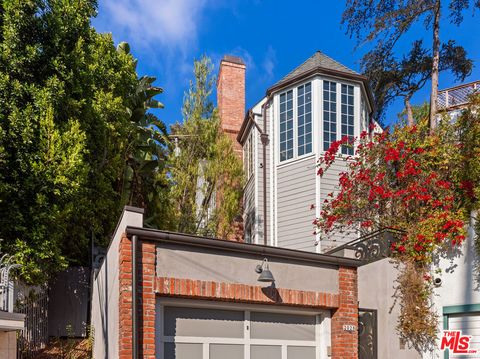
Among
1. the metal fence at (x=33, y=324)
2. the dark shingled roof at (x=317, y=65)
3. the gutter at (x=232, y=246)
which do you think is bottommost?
the metal fence at (x=33, y=324)

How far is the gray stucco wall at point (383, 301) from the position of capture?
10055 millimetres

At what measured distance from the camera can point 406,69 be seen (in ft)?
65.1

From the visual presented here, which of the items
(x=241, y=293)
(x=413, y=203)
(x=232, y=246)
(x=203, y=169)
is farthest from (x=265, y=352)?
(x=203, y=169)

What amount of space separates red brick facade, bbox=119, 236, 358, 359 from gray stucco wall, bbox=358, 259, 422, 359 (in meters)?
1.61

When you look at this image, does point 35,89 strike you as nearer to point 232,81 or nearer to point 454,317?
point 454,317

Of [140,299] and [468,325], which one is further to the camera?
[468,325]

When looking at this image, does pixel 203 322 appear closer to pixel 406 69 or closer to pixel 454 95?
pixel 454 95

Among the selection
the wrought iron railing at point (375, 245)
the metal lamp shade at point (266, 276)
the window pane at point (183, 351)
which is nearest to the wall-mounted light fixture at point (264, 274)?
the metal lamp shade at point (266, 276)

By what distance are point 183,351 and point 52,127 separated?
5.80m

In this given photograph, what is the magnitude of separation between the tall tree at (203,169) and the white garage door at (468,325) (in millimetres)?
9327

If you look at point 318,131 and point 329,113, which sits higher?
point 329,113

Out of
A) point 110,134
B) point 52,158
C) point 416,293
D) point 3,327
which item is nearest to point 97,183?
point 110,134

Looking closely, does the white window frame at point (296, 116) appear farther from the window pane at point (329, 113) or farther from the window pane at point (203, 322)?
the window pane at point (203, 322)

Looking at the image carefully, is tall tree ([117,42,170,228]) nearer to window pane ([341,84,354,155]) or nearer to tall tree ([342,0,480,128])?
window pane ([341,84,354,155])
